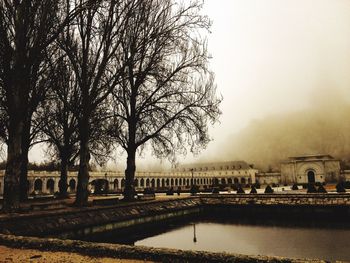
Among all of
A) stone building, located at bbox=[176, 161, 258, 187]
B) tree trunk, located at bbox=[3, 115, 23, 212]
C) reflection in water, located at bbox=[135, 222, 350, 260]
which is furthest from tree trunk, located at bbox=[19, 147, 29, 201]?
stone building, located at bbox=[176, 161, 258, 187]

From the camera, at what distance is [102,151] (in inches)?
1091

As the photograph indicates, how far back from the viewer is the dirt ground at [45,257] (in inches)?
248

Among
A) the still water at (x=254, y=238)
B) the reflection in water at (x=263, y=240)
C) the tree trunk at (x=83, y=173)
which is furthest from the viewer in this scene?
the tree trunk at (x=83, y=173)

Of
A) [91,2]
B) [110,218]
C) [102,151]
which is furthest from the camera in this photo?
[102,151]

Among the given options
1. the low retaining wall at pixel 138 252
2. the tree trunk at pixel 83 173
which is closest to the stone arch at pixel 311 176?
the tree trunk at pixel 83 173

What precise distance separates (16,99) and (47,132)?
11949 millimetres

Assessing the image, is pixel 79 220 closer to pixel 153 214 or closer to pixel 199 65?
pixel 153 214

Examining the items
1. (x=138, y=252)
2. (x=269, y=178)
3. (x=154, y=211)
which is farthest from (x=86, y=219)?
(x=269, y=178)

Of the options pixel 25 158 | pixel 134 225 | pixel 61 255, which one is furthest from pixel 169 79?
pixel 61 255

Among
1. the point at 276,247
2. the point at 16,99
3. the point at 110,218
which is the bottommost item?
the point at 276,247

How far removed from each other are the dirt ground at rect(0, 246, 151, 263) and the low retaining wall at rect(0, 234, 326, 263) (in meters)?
0.22

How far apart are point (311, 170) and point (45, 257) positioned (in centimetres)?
8570

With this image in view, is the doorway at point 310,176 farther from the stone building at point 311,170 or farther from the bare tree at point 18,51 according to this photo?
the bare tree at point 18,51

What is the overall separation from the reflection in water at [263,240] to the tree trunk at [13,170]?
5950 millimetres
